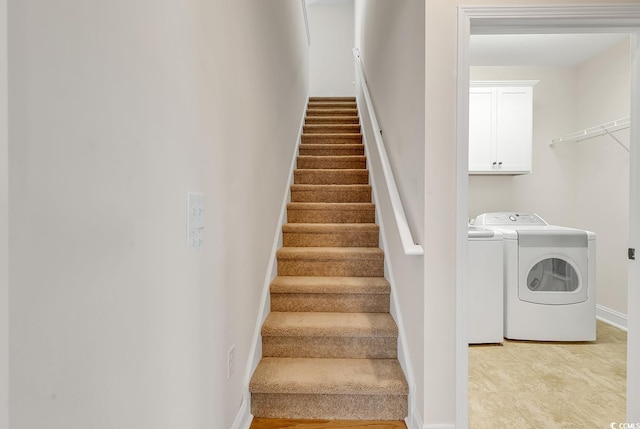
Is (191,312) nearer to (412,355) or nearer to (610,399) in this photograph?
(412,355)

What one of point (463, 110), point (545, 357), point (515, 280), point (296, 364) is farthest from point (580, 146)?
point (296, 364)

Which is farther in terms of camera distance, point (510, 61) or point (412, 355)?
point (510, 61)

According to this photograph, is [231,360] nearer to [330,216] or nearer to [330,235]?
[330,235]

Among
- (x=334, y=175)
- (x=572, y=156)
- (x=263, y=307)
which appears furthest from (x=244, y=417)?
(x=572, y=156)

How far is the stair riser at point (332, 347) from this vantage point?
1.85 metres

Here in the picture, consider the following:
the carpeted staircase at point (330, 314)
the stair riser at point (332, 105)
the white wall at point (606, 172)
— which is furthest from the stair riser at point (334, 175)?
the white wall at point (606, 172)

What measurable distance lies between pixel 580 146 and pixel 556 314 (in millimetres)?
2130

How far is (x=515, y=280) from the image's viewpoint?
271 cm

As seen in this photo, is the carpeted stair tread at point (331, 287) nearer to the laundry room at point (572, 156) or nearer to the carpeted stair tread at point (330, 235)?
the carpeted stair tread at point (330, 235)

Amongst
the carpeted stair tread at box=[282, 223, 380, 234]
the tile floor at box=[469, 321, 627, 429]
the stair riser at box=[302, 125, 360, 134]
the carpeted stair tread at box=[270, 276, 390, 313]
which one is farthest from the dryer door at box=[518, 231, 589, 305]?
the stair riser at box=[302, 125, 360, 134]

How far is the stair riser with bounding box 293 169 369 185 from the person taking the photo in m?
3.19

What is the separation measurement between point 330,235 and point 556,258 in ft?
6.68

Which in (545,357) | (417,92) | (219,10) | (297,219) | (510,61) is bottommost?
(545,357)

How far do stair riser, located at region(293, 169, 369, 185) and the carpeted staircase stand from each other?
1 centimetres
